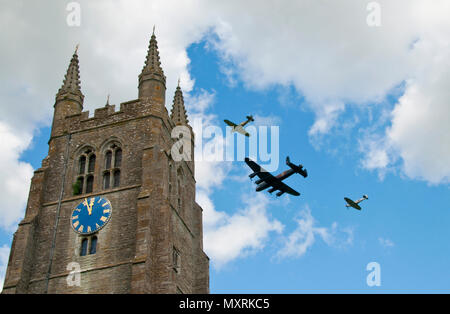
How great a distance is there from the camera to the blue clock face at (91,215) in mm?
43031

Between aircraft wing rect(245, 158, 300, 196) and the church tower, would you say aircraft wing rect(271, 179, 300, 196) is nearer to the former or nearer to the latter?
aircraft wing rect(245, 158, 300, 196)

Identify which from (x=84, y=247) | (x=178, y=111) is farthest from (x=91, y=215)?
(x=178, y=111)

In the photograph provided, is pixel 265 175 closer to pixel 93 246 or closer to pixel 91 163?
pixel 91 163

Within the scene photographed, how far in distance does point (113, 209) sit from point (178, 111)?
15.2m

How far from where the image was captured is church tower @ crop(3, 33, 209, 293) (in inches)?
1603

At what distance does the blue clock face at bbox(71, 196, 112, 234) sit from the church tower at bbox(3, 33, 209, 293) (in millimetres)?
70

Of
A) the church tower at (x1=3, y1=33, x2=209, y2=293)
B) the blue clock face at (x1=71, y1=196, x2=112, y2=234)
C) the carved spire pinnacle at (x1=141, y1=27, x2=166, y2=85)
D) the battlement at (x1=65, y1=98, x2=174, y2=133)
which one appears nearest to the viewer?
the church tower at (x1=3, y1=33, x2=209, y2=293)

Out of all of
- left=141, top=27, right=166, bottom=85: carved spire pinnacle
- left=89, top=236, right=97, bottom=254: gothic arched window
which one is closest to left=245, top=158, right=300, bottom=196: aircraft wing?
left=141, top=27, right=166, bottom=85: carved spire pinnacle

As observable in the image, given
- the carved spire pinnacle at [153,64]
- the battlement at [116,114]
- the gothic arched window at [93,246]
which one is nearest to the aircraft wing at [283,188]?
the battlement at [116,114]

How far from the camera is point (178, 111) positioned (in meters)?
56.5

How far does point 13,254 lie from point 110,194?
7053 millimetres

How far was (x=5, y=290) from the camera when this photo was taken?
4044 centimetres
